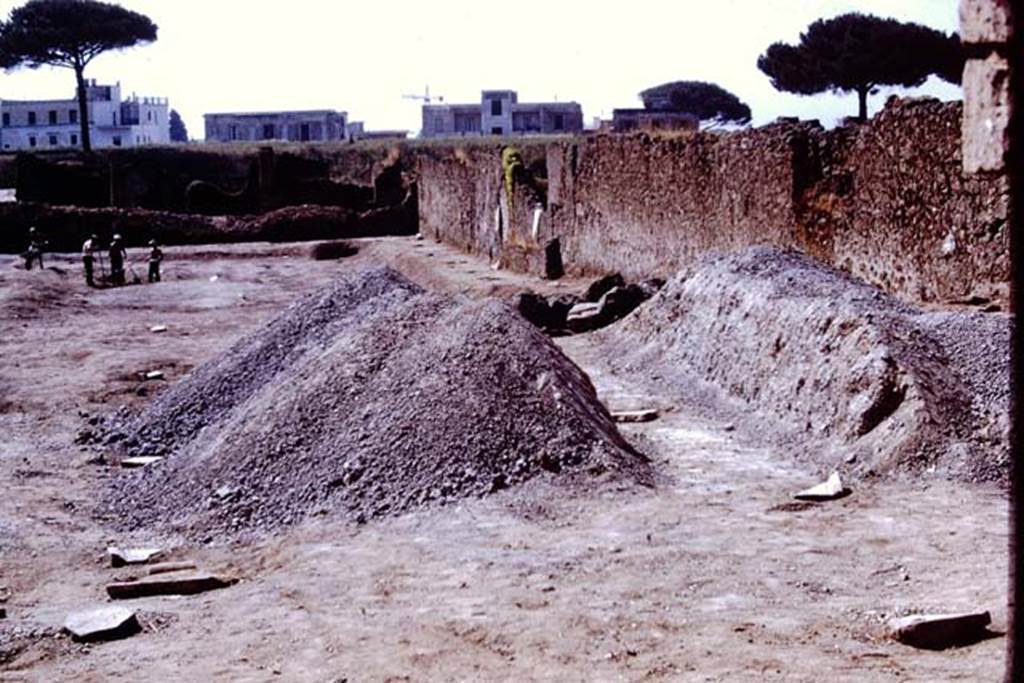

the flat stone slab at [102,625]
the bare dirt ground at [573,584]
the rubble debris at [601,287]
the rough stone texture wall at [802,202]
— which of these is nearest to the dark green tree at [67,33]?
the rough stone texture wall at [802,202]

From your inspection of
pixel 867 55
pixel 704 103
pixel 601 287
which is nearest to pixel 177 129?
pixel 704 103

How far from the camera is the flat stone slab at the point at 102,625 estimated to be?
7.01 meters

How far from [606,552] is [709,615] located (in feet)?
4.17

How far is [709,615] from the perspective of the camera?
672cm

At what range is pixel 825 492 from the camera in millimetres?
8898

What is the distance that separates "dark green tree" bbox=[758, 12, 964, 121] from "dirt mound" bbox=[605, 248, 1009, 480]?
2252 centimetres

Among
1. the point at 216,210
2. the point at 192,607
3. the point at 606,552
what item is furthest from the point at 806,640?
the point at 216,210

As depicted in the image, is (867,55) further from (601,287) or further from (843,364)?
(843,364)

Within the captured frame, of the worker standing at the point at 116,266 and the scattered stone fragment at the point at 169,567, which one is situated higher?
the worker standing at the point at 116,266

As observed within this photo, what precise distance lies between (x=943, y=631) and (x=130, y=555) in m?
4.97

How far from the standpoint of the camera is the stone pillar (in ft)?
11.3

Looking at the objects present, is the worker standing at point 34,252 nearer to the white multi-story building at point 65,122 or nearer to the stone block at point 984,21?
the stone block at point 984,21

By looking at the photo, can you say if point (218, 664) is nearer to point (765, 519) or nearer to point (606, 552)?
point (606, 552)

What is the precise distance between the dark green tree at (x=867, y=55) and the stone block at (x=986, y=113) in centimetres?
3190
